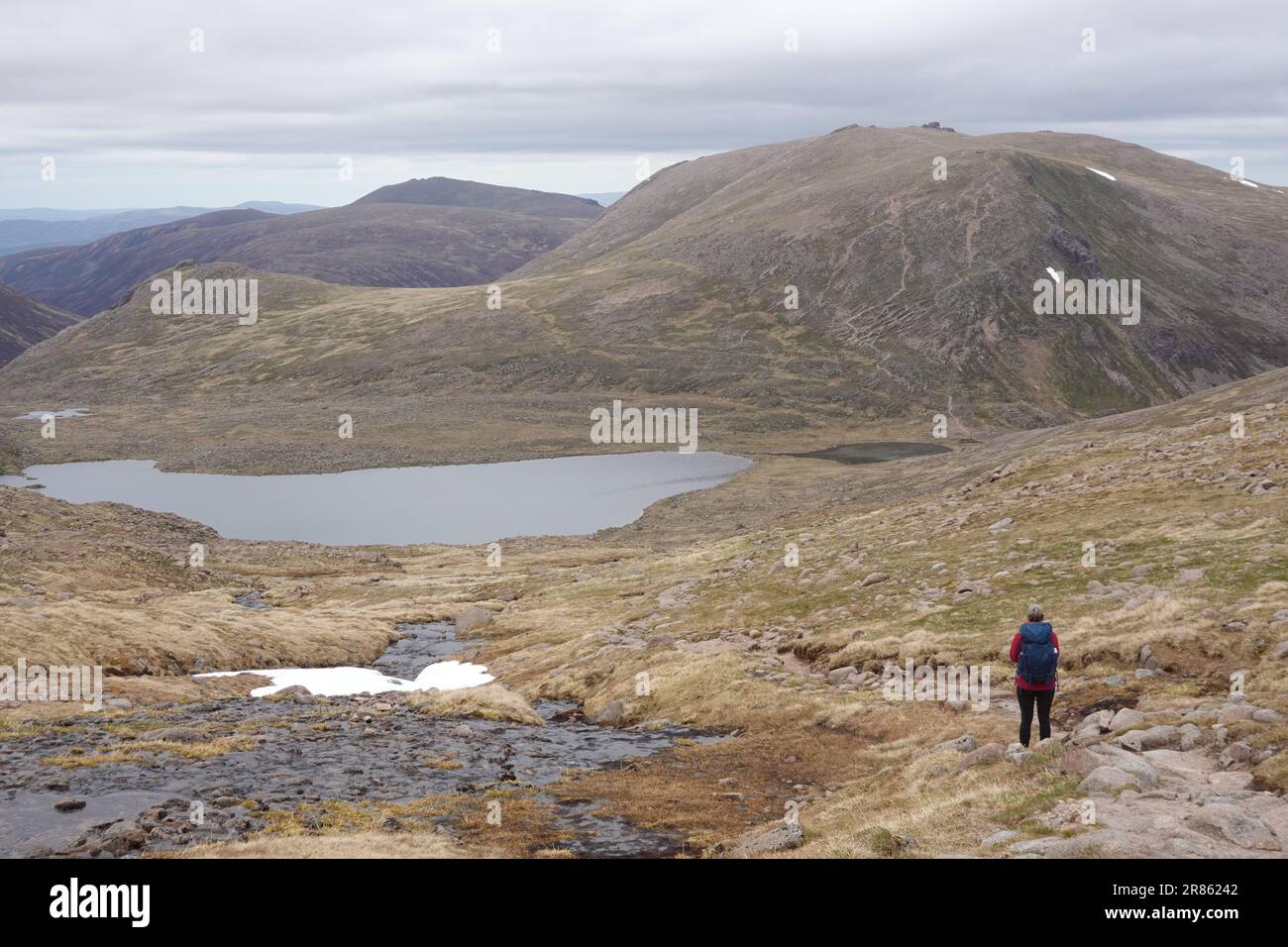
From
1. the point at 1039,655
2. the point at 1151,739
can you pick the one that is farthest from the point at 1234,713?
the point at 1039,655

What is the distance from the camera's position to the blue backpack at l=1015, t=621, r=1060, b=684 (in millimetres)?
23172

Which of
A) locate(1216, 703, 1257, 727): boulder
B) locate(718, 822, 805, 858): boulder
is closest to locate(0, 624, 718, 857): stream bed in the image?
locate(718, 822, 805, 858): boulder

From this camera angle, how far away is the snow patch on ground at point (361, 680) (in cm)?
4631

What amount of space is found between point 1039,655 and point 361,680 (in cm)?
3379

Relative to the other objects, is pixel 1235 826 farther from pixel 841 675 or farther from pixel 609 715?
pixel 609 715

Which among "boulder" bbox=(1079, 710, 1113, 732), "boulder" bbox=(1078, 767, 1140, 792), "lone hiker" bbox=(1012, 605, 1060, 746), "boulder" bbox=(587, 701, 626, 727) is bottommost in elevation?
"boulder" bbox=(587, 701, 626, 727)

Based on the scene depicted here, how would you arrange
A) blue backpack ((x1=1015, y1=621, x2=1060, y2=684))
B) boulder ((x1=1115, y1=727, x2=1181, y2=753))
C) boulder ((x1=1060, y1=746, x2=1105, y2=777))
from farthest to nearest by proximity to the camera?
blue backpack ((x1=1015, y1=621, x2=1060, y2=684)), boulder ((x1=1115, y1=727, x2=1181, y2=753)), boulder ((x1=1060, y1=746, x2=1105, y2=777))

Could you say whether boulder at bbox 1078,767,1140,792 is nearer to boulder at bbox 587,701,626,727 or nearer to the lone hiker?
the lone hiker

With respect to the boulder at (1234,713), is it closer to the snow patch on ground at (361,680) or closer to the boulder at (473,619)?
the snow patch on ground at (361,680)

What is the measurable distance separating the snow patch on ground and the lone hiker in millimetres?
27799

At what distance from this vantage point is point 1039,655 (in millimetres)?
23156

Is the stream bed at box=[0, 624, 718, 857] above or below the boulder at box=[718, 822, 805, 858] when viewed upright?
below

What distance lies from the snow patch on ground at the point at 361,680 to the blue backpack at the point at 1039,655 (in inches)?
1108
